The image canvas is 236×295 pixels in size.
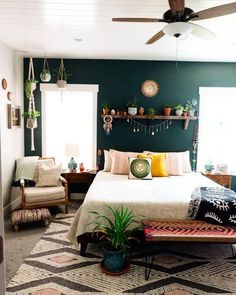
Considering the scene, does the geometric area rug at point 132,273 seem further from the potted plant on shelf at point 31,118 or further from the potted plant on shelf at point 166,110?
the potted plant on shelf at point 166,110

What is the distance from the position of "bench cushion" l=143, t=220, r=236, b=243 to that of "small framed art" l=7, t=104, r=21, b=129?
114 inches

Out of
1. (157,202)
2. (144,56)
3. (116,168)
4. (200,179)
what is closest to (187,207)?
(157,202)

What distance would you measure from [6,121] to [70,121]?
127cm

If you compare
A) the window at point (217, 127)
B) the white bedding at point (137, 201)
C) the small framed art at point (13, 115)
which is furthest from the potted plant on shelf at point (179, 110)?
the small framed art at point (13, 115)

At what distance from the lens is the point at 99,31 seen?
357 centimetres

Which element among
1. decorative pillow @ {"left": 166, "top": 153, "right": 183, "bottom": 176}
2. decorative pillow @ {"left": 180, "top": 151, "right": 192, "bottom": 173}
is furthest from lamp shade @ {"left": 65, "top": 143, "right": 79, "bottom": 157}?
decorative pillow @ {"left": 180, "top": 151, "right": 192, "bottom": 173}

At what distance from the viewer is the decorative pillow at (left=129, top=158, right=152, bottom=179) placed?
169 inches

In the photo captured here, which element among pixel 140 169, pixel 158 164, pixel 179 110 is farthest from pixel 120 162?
pixel 179 110

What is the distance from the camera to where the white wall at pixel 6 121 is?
169 inches

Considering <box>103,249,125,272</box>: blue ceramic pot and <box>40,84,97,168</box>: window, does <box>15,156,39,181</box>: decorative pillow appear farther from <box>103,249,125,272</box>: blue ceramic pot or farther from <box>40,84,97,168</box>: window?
<box>103,249,125,272</box>: blue ceramic pot

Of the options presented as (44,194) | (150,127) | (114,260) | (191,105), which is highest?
(191,105)

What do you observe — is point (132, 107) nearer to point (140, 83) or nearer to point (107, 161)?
point (140, 83)

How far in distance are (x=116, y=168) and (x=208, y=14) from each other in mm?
2868

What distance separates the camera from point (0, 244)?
3.20 feet
